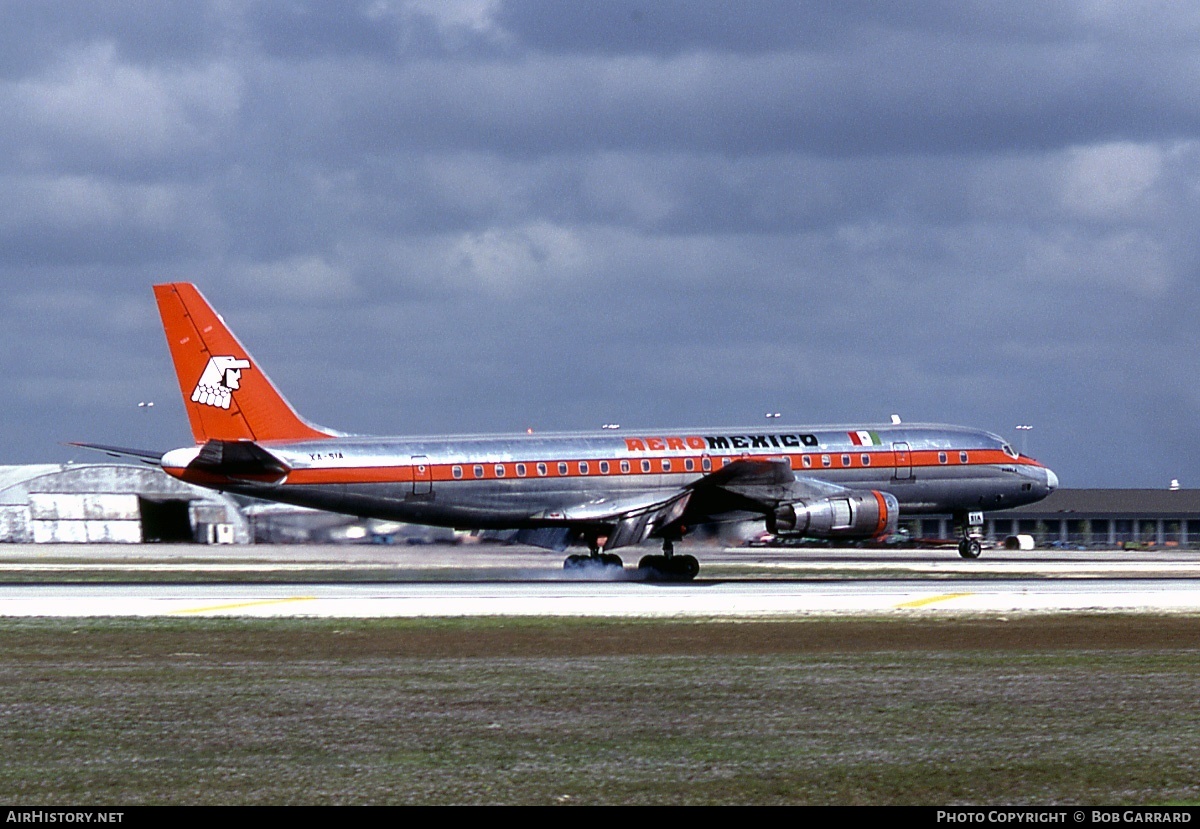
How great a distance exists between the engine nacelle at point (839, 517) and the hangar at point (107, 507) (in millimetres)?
57392

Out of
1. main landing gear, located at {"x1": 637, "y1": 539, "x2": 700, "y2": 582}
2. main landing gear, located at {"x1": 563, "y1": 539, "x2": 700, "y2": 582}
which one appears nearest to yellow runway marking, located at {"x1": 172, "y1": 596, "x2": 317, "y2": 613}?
main landing gear, located at {"x1": 563, "y1": 539, "x2": 700, "y2": 582}

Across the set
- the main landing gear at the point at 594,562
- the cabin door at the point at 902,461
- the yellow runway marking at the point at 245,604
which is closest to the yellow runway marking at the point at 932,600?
the main landing gear at the point at 594,562

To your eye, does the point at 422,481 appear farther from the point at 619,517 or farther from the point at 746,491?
the point at 746,491

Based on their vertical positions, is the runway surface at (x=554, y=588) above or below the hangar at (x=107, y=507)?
below

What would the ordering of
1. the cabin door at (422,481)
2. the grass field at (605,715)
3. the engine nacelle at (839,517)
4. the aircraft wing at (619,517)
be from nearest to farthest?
1. the grass field at (605,715)
2. the engine nacelle at (839,517)
3. the aircraft wing at (619,517)
4. the cabin door at (422,481)

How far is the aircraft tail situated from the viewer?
1746 inches

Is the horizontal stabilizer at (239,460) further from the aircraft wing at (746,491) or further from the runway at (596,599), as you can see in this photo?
the aircraft wing at (746,491)

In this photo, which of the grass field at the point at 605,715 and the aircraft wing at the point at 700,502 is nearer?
the grass field at the point at 605,715

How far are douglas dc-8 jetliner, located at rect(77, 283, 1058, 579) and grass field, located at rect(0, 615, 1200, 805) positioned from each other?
15.4 metres

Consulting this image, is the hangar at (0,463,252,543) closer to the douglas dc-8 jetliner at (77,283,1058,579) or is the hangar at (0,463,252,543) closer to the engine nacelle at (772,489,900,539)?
the douglas dc-8 jetliner at (77,283,1058,579)

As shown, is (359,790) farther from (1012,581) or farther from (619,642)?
(1012,581)

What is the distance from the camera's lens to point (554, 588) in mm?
38656

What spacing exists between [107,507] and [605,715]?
278 ft

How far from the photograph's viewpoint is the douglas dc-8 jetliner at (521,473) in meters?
43.2
